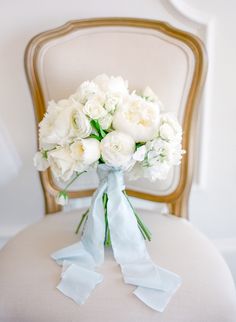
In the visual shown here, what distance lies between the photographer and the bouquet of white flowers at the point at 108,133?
0.69m

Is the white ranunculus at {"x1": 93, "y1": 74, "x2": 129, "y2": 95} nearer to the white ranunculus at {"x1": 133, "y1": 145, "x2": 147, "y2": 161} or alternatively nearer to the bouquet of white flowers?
the bouquet of white flowers

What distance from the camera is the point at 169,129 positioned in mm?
700

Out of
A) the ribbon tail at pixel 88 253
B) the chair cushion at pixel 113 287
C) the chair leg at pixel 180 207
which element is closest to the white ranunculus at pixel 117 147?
the ribbon tail at pixel 88 253

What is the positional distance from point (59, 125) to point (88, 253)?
278 millimetres

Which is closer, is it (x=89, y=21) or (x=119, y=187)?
(x=119, y=187)

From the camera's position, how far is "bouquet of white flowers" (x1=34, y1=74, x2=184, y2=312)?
69 cm

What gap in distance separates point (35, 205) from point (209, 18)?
0.79 metres

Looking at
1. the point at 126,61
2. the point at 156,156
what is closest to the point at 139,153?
the point at 156,156

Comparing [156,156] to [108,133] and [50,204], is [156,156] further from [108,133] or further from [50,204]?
[50,204]

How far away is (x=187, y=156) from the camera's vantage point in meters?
0.97

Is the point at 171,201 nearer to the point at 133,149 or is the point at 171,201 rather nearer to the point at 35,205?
the point at 133,149

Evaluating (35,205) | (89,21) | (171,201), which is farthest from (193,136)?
(35,205)

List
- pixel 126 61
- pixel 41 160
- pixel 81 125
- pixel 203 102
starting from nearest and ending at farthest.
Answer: pixel 81 125 → pixel 41 160 → pixel 126 61 → pixel 203 102

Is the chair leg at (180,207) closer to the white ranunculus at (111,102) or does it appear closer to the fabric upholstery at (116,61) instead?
the fabric upholstery at (116,61)
